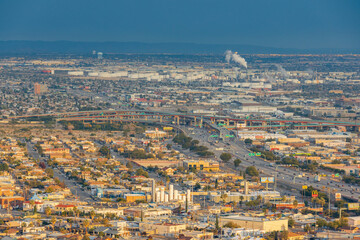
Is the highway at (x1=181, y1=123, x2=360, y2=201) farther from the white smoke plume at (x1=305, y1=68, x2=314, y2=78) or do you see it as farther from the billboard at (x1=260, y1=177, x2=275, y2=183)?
the white smoke plume at (x1=305, y1=68, x2=314, y2=78)

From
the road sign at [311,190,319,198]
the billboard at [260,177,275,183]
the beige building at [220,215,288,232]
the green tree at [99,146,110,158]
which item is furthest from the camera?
the green tree at [99,146,110,158]

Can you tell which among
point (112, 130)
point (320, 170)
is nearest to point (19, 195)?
point (320, 170)

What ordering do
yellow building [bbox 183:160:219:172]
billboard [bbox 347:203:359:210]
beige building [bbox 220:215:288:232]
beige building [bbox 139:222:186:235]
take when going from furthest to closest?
yellow building [bbox 183:160:219:172] < billboard [bbox 347:203:359:210] < beige building [bbox 220:215:288:232] < beige building [bbox 139:222:186:235]

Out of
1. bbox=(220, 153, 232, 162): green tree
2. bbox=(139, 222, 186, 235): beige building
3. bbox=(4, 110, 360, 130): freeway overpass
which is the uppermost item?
bbox=(139, 222, 186, 235): beige building

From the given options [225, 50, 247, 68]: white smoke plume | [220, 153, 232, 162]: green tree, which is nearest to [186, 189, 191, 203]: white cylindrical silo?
[220, 153, 232, 162]: green tree

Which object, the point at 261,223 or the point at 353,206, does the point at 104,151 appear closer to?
the point at 353,206

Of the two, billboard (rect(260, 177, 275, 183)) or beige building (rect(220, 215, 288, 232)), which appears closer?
beige building (rect(220, 215, 288, 232))

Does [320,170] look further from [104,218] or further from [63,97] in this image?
[63,97]
